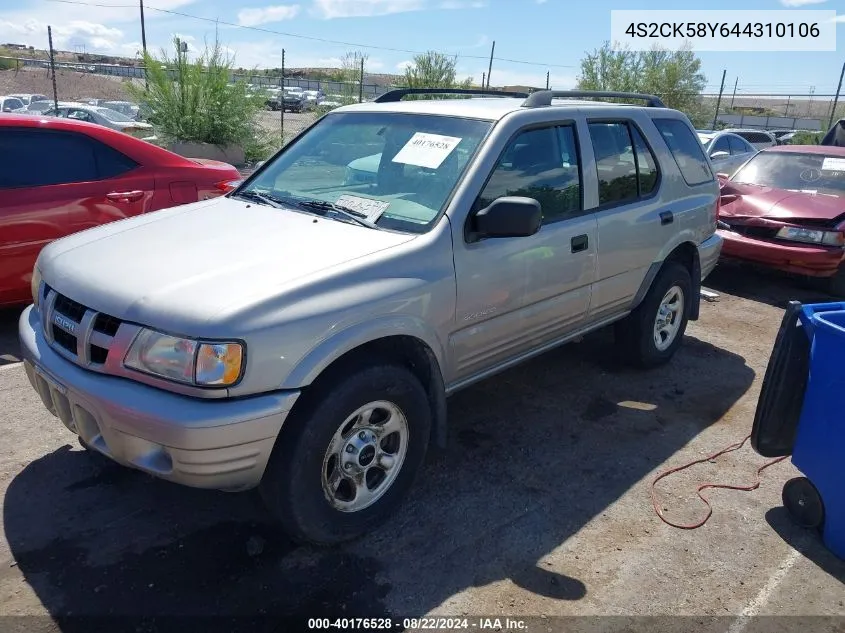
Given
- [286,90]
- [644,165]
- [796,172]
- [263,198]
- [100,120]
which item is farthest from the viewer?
[286,90]

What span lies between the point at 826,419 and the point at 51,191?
523 centimetres

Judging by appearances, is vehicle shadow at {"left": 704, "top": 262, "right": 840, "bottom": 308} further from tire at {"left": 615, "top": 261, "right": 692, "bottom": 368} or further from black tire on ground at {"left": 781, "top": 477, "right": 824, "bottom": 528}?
black tire on ground at {"left": 781, "top": 477, "right": 824, "bottom": 528}

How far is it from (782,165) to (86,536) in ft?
28.5

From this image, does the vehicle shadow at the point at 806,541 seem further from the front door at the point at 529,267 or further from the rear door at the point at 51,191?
the rear door at the point at 51,191

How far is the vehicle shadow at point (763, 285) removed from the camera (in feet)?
25.0

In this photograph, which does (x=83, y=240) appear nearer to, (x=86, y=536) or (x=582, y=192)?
(x=86, y=536)

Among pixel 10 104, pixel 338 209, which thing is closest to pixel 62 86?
pixel 10 104

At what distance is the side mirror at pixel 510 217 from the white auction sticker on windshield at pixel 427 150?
0.44 meters

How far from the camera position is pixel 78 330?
8.94ft

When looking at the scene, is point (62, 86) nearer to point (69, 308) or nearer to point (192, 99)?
point (192, 99)

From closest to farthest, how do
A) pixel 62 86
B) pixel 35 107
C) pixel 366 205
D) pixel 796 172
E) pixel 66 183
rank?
pixel 366 205
pixel 66 183
pixel 796 172
pixel 35 107
pixel 62 86

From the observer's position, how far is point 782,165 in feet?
28.3

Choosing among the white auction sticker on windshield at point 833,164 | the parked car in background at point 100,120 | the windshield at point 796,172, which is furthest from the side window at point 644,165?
the parked car in background at point 100,120

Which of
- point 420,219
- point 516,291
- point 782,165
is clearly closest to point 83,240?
point 420,219
